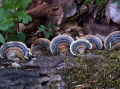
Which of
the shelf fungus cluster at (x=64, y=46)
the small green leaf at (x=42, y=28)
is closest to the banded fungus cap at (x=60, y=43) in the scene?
the shelf fungus cluster at (x=64, y=46)

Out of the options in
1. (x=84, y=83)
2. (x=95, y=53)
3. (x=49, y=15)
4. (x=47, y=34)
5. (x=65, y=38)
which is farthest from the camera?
(x=49, y=15)

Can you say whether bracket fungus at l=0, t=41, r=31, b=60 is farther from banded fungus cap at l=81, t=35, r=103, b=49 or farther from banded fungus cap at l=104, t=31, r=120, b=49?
banded fungus cap at l=104, t=31, r=120, b=49

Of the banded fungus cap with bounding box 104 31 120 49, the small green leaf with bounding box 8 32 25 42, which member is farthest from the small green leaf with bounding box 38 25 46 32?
the banded fungus cap with bounding box 104 31 120 49

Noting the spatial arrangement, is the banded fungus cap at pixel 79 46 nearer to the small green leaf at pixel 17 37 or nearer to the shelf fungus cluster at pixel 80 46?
the shelf fungus cluster at pixel 80 46

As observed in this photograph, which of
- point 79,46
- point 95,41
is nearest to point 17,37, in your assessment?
point 79,46

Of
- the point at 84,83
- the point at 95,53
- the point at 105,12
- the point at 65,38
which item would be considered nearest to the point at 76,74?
the point at 84,83

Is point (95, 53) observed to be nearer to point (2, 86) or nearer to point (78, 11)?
point (2, 86)
